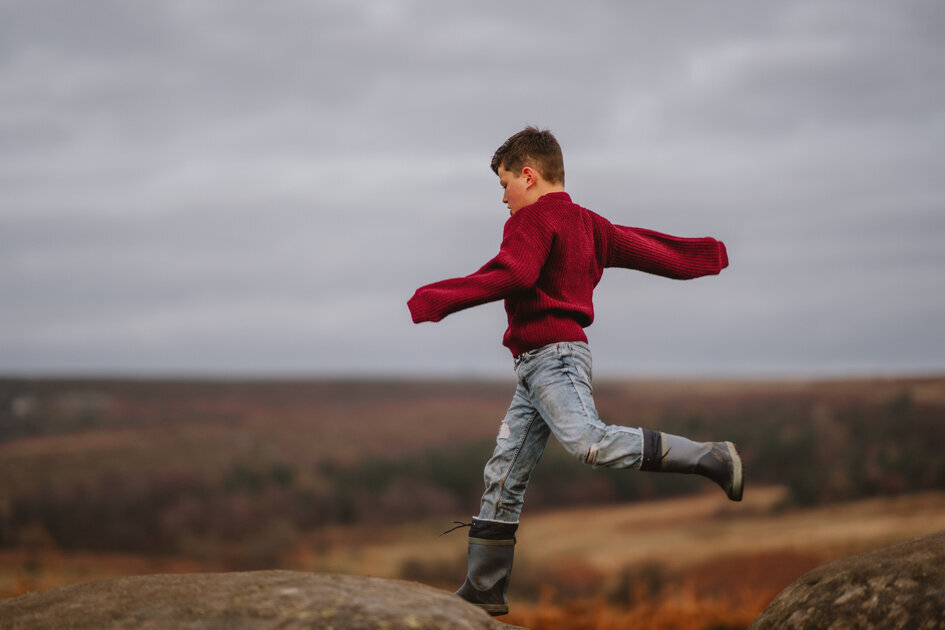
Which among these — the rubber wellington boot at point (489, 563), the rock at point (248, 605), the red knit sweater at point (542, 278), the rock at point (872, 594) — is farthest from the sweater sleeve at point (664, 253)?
the rock at point (248, 605)

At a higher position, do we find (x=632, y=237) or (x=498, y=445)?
(x=632, y=237)

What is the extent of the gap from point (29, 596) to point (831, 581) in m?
4.04

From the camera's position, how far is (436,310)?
4.77 m

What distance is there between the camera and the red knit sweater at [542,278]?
15.7ft

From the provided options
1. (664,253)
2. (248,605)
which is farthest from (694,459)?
(248,605)

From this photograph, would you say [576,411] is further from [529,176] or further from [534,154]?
[534,154]

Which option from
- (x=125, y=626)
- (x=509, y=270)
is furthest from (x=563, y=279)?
(x=125, y=626)

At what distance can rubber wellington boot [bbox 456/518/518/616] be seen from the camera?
5.12 m

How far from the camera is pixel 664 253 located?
5570 millimetres

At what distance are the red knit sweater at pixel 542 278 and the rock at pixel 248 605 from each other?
4.83 ft

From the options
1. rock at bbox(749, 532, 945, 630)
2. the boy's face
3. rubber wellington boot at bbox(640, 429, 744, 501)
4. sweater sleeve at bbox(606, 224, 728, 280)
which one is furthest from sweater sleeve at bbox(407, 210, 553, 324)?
rock at bbox(749, 532, 945, 630)

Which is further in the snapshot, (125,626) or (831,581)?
(831,581)

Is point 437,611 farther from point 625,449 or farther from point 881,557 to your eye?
point 881,557

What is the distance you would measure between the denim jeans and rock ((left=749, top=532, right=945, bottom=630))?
3.89ft
